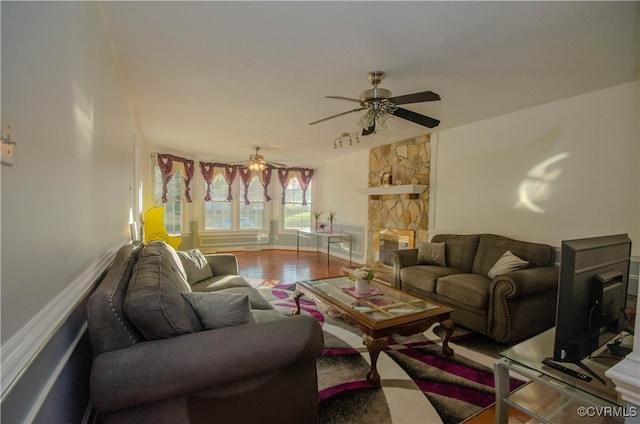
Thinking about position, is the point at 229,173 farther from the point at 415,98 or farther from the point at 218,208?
the point at 415,98

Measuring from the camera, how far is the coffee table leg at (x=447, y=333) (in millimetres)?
2401

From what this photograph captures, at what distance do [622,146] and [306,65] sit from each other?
312 cm

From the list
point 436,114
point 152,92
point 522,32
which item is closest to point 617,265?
point 522,32

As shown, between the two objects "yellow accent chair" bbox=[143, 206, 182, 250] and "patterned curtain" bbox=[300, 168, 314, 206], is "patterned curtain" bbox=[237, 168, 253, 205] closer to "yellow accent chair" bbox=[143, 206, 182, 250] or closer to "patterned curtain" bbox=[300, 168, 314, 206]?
"patterned curtain" bbox=[300, 168, 314, 206]

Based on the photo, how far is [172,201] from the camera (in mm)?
6391

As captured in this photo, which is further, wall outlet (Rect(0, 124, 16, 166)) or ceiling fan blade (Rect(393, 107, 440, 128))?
ceiling fan blade (Rect(393, 107, 440, 128))

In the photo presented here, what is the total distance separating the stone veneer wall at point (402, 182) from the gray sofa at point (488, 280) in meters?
0.85

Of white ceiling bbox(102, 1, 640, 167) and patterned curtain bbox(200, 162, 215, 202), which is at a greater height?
white ceiling bbox(102, 1, 640, 167)

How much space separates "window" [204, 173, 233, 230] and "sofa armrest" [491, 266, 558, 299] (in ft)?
21.1

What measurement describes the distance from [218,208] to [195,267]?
473cm

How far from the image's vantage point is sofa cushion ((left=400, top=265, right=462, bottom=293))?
3.30m

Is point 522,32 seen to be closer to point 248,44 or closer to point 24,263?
point 248,44

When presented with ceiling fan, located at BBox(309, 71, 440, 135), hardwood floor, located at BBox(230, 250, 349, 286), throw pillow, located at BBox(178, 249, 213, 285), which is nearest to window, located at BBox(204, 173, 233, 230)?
hardwood floor, located at BBox(230, 250, 349, 286)

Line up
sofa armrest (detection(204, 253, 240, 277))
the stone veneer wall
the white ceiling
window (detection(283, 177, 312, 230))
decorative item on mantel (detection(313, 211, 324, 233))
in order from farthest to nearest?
window (detection(283, 177, 312, 230))
decorative item on mantel (detection(313, 211, 324, 233))
the stone veneer wall
sofa armrest (detection(204, 253, 240, 277))
the white ceiling
